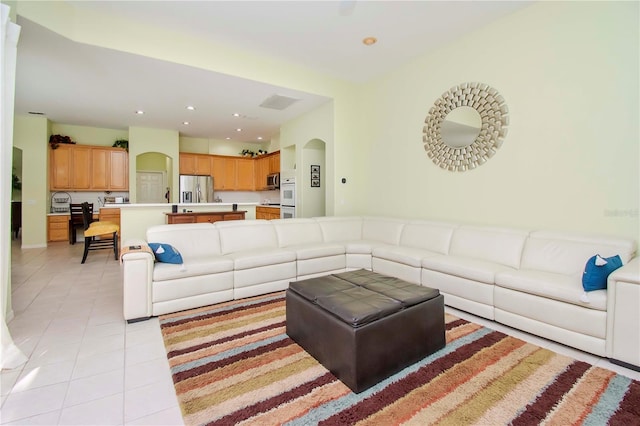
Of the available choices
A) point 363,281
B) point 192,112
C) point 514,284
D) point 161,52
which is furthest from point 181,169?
point 514,284

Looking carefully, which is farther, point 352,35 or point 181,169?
point 181,169

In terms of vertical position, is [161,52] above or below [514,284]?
above

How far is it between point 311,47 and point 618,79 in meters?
3.20

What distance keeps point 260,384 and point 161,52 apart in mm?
3767

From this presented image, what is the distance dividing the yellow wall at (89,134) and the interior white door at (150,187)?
1033 millimetres

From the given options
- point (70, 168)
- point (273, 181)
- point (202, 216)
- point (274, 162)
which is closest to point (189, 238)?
point (202, 216)

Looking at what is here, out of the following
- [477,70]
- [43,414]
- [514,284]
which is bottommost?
[43,414]

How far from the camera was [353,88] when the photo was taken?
538 centimetres

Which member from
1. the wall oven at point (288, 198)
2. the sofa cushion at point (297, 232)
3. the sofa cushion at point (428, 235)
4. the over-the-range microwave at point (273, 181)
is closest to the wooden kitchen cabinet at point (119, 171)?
the over-the-range microwave at point (273, 181)

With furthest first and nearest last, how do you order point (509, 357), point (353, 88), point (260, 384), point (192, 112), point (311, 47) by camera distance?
1. point (192, 112)
2. point (353, 88)
3. point (311, 47)
4. point (509, 357)
5. point (260, 384)

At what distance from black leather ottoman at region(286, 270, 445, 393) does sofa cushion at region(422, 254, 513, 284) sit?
2.51 ft

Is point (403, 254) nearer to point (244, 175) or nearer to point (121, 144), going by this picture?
point (244, 175)

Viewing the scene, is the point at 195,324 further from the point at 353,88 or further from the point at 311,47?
the point at 353,88

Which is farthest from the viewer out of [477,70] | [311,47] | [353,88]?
[353,88]
